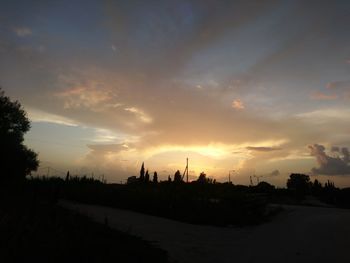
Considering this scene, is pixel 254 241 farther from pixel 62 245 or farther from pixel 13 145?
pixel 13 145

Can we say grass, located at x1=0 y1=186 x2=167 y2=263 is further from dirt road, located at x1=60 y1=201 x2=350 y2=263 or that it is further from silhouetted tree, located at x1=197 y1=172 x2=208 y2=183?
silhouetted tree, located at x1=197 y1=172 x2=208 y2=183

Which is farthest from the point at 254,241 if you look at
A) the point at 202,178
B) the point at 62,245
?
the point at 202,178

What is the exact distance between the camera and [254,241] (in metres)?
14.9

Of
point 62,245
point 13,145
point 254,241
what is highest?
point 13,145

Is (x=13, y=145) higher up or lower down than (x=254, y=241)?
higher up

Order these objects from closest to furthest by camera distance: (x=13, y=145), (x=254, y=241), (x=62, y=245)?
1. (x=62, y=245)
2. (x=254, y=241)
3. (x=13, y=145)

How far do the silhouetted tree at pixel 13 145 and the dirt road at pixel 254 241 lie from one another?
2671 cm

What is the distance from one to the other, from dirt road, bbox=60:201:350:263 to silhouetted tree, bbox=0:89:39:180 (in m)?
26.7

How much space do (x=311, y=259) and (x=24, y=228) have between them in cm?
1042

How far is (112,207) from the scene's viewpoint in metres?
27.5

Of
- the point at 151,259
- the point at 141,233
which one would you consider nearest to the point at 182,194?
the point at 141,233

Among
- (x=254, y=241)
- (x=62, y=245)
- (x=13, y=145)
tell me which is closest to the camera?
(x=62, y=245)

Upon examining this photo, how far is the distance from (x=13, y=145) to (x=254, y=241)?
37.4 meters

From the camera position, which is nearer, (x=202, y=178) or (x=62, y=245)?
(x=62, y=245)
